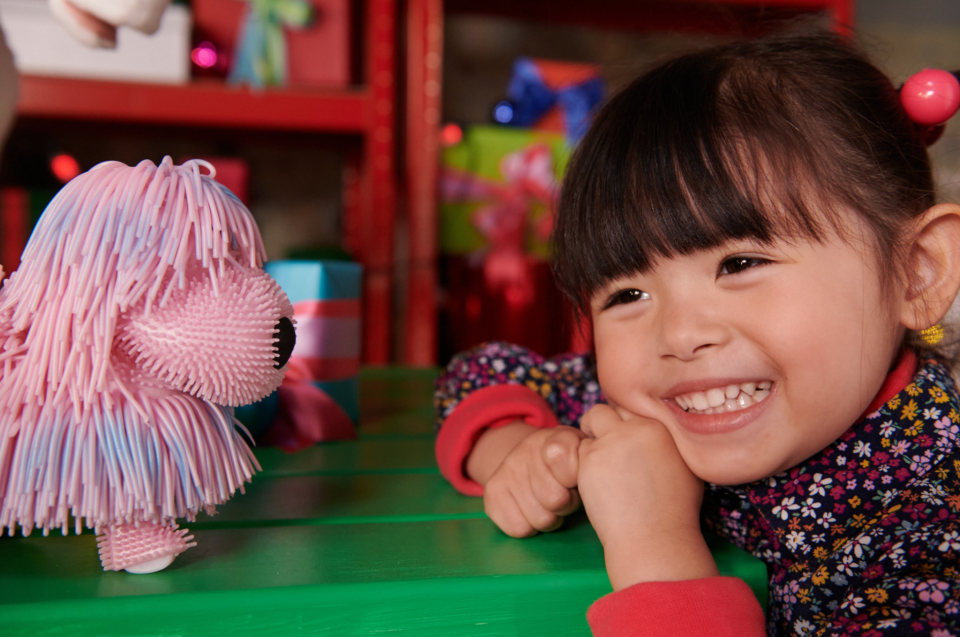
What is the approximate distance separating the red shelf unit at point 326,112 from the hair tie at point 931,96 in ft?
3.48

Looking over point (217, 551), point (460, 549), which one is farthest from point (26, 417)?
point (460, 549)

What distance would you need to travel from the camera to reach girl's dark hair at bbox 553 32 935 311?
1.47 ft

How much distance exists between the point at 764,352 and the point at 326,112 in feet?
3.82

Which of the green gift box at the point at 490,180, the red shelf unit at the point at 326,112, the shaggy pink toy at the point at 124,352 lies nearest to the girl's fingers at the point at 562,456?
the shaggy pink toy at the point at 124,352

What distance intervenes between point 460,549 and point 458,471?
0.13 m

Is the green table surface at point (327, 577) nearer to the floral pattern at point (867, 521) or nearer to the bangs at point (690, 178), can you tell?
the floral pattern at point (867, 521)

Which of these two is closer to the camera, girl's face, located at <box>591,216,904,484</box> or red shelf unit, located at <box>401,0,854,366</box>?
girl's face, located at <box>591,216,904,484</box>

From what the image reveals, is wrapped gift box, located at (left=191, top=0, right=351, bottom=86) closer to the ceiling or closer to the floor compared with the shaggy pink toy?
closer to the ceiling

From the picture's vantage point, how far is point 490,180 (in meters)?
1.57

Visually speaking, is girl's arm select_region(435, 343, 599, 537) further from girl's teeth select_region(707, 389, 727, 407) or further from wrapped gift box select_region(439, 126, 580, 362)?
wrapped gift box select_region(439, 126, 580, 362)

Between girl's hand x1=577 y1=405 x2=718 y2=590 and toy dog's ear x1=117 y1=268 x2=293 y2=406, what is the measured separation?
0.72 feet

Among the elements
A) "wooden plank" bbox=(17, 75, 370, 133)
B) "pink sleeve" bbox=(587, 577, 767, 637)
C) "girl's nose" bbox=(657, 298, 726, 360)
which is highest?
"wooden plank" bbox=(17, 75, 370, 133)

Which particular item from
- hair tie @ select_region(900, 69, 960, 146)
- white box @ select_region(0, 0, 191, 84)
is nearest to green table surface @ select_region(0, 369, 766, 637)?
hair tie @ select_region(900, 69, 960, 146)

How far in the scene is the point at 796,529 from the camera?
453 millimetres
